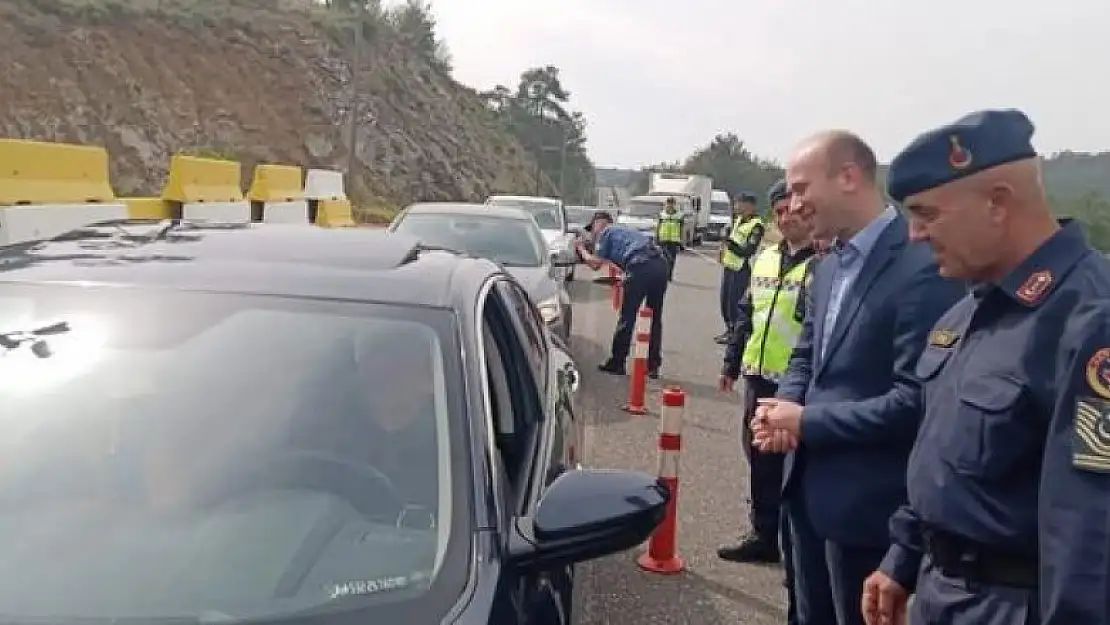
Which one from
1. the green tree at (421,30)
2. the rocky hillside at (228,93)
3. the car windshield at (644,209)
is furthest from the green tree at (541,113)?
Result: the car windshield at (644,209)

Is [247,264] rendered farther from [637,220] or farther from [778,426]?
[637,220]

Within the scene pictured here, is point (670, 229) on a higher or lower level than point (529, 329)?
lower

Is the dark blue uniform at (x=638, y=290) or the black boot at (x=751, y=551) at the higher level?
the dark blue uniform at (x=638, y=290)

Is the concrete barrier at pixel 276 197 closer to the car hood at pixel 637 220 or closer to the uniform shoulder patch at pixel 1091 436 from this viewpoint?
the uniform shoulder patch at pixel 1091 436

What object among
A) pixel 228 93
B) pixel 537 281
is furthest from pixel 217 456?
pixel 228 93

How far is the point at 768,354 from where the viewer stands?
226 inches

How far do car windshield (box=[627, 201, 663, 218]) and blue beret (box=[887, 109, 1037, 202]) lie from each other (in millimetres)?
36002

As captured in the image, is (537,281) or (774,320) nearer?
(774,320)

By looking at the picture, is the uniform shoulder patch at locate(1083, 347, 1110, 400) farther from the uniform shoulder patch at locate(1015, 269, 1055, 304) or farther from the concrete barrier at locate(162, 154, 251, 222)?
the concrete barrier at locate(162, 154, 251, 222)

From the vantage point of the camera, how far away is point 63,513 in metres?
2.41

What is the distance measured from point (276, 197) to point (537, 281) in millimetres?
3334

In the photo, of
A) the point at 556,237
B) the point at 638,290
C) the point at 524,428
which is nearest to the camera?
the point at 524,428

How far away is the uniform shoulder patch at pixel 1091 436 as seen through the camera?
200cm

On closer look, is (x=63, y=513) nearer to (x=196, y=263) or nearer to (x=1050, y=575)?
(x=196, y=263)
